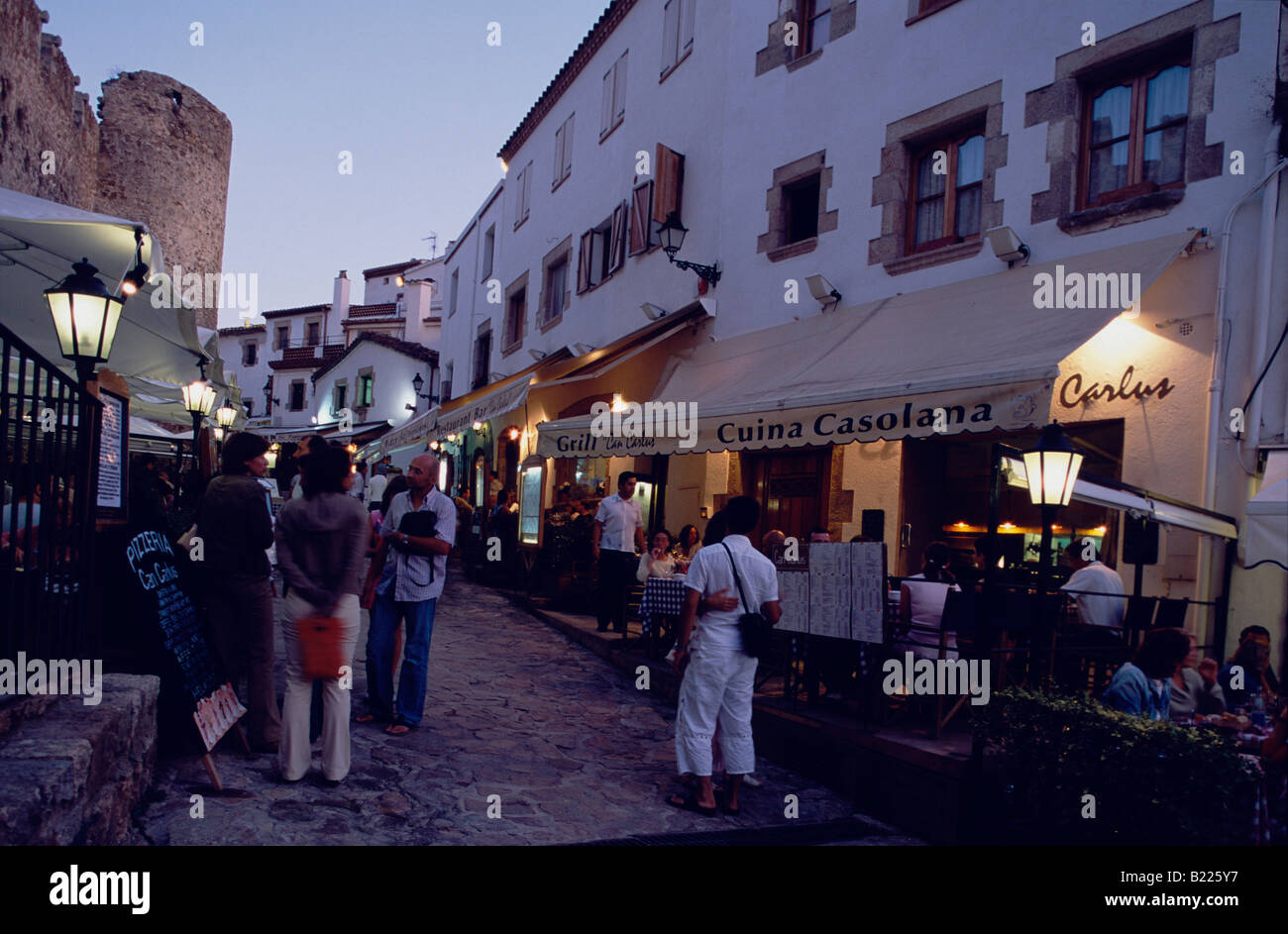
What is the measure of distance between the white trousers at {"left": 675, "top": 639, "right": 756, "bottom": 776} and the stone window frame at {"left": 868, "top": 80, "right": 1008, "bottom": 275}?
544 centimetres

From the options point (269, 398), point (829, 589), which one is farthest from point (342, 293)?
point (829, 589)

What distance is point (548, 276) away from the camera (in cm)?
1902

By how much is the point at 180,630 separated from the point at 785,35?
10038 millimetres

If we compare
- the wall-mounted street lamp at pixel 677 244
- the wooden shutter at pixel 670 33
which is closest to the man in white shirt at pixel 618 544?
the wall-mounted street lamp at pixel 677 244

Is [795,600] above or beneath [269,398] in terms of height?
beneath

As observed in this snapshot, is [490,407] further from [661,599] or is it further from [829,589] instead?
[829,589]

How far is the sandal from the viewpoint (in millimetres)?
5125

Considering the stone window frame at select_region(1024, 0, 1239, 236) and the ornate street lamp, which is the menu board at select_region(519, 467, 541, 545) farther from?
the ornate street lamp

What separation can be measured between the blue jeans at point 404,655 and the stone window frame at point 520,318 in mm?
14495

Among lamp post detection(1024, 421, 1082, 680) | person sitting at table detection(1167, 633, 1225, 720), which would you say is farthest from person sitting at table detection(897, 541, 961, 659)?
person sitting at table detection(1167, 633, 1225, 720)

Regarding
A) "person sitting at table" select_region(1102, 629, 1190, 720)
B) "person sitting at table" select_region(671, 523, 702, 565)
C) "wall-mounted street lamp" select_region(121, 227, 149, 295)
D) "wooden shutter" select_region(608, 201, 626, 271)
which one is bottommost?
"person sitting at table" select_region(1102, 629, 1190, 720)
